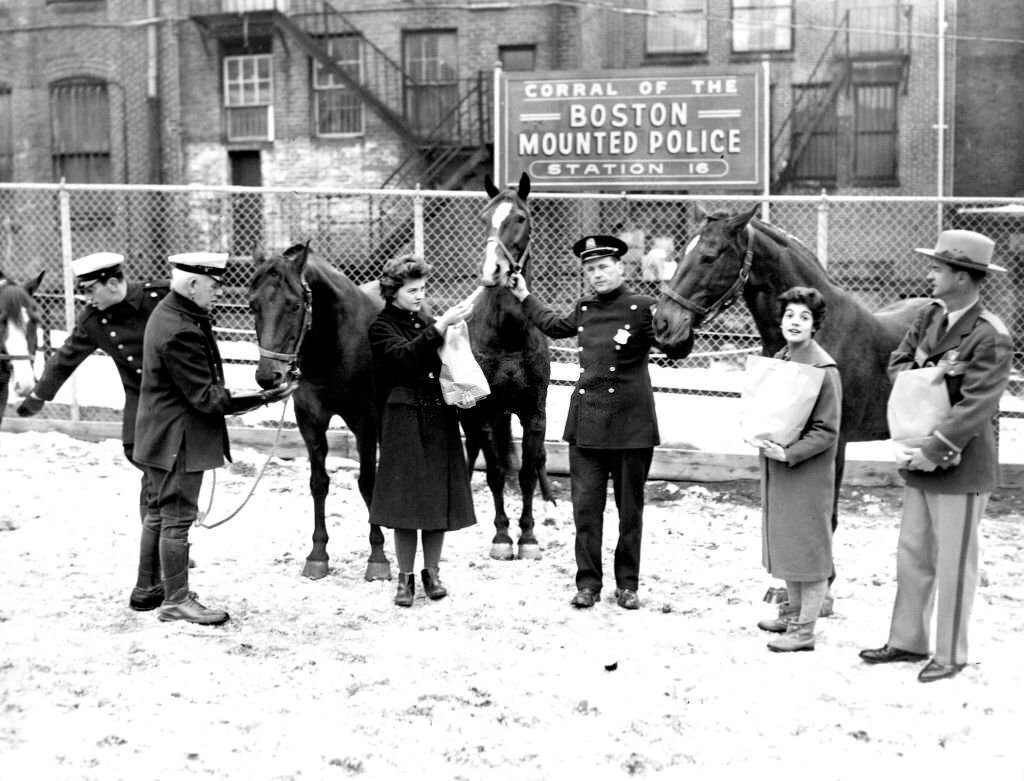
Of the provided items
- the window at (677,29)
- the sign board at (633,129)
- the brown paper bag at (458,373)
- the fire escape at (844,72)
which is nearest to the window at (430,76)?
the window at (677,29)

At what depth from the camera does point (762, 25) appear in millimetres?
25438

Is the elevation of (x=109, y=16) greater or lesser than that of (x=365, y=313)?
greater

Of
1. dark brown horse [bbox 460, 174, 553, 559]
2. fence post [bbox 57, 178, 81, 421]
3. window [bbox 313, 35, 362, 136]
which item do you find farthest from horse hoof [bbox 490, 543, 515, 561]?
window [bbox 313, 35, 362, 136]

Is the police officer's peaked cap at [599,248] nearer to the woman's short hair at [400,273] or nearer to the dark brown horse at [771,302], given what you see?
the dark brown horse at [771,302]

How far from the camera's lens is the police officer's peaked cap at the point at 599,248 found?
21.7 ft

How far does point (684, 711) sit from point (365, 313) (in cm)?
344

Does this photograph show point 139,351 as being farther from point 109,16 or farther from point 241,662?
point 109,16

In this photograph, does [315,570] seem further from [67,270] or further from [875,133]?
[875,133]

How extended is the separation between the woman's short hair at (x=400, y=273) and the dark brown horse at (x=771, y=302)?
51.4 inches

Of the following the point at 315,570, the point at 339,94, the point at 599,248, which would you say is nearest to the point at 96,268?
the point at 315,570

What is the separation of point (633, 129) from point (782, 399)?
15.7 metres

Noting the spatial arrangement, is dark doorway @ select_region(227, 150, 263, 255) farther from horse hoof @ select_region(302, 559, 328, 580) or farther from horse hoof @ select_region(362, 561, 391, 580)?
horse hoof @ select_region(362, 561, 391, 580)

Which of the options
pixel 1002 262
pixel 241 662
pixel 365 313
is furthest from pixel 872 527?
pixel 1002 262

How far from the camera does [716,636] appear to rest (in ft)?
20.6
